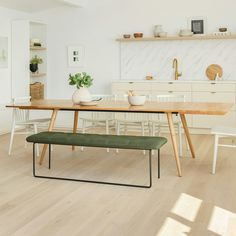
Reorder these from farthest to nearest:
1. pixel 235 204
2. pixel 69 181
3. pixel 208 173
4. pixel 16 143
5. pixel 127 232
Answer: pixel 16 143 → pixel 208 173 → pixel 69 181 → pixel 235 204 → pixel 127 232

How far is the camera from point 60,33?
8258 mm

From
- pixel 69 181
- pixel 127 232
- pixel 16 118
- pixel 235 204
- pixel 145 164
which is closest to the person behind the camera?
pixel 127 232

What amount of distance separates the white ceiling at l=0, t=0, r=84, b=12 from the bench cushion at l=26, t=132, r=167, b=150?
3.43 meters

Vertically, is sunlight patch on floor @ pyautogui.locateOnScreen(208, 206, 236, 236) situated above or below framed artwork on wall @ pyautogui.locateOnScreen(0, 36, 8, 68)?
below

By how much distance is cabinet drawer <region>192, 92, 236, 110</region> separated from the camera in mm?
6909

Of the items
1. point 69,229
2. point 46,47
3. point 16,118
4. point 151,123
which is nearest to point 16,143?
point 16,118

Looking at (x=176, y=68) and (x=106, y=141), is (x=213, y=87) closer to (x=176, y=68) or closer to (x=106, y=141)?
(x=176, y=68)

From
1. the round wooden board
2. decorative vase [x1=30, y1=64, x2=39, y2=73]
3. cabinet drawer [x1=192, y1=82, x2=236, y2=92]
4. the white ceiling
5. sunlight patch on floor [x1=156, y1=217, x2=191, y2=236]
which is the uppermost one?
the white ceiling

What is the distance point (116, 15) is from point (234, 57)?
219cm

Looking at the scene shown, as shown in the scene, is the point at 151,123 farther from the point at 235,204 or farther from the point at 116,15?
the point at 116,15

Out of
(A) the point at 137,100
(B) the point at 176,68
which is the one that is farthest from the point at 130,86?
(A) the point at 137,100

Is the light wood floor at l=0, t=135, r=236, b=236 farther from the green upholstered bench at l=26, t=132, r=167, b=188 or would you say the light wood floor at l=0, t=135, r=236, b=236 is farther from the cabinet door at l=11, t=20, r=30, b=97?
the cabinet door at l=11, t=20, r=30, b=97

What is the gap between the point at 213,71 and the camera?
734cm

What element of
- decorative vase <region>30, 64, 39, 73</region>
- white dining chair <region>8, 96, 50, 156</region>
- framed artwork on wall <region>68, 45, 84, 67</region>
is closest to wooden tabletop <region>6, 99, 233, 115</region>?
white dining chair <region>8, 96, 50, 156</region>
